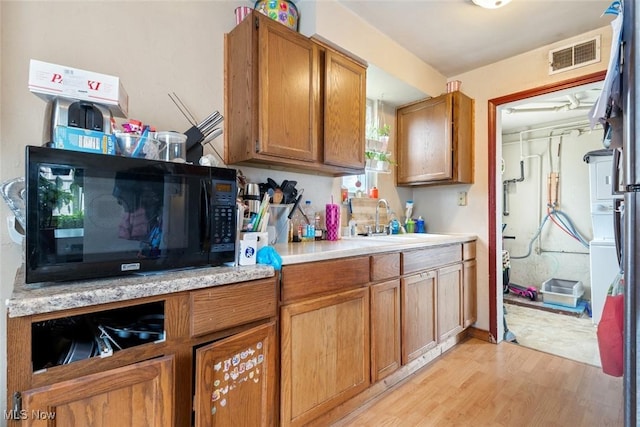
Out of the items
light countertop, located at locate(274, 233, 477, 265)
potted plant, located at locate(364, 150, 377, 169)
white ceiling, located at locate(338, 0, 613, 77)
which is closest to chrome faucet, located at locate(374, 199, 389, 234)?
potted plant, located at locate(364, 150, 377, 169)

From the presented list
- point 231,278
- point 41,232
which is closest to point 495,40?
point 231,278

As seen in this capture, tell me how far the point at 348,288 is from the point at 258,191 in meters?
0.75

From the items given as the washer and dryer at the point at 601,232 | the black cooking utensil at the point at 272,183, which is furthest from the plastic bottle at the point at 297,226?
the washer and dryer at the point at 601,232

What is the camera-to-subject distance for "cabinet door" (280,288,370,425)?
136 centimetres

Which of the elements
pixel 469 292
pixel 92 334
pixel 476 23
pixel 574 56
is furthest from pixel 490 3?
pixel 92 334

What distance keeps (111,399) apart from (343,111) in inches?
71.2

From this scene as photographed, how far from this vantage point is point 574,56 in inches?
89.1

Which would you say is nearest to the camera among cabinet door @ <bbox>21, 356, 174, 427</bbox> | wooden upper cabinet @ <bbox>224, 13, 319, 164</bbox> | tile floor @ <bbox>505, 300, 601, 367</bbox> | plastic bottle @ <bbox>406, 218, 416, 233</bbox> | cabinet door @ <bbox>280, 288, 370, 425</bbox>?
cabinet door @ <bbox>21, 356, 174, 427</bbox>

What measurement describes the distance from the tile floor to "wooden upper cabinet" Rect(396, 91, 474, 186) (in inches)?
61.3

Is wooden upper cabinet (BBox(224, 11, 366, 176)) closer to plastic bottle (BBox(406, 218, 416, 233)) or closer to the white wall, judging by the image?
plastic bottle (BBox(406, 218, 416, 233))

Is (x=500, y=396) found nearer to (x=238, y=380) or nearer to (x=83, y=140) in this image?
(x=238, y=380)

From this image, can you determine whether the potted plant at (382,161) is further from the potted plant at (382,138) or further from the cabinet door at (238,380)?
the cabinet door at (238,380)

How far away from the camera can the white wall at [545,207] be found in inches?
151

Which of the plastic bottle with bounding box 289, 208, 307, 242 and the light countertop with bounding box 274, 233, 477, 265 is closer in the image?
the light countertop with bounding box 274, 233, 477, 265
